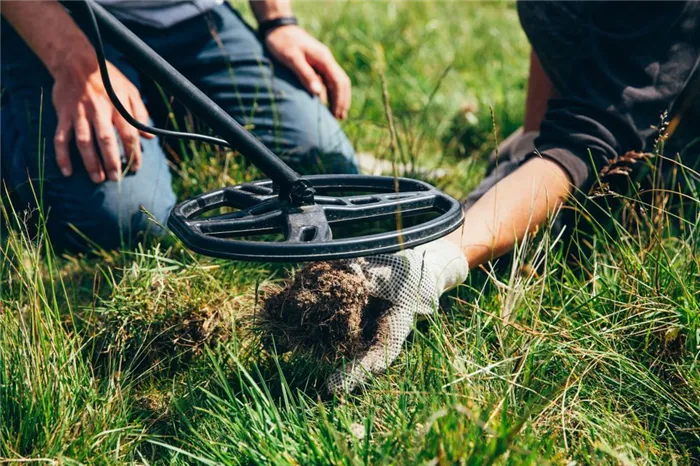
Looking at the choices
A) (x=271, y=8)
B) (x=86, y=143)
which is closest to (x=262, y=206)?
(x=86, y=143)

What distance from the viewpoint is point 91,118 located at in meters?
2.27

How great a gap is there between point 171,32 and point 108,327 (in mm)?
1253

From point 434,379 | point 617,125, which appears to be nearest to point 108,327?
point 434,379

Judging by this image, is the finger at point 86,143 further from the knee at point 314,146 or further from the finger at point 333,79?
the finger at point 333,79

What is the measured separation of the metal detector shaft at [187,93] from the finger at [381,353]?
1.20 feet

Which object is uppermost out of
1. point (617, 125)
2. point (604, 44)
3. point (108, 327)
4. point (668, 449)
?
point (604, 44)

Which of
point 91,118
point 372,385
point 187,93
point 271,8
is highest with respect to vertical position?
point 187,93

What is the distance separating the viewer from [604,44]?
2133 millimetres

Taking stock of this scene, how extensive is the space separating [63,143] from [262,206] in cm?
91

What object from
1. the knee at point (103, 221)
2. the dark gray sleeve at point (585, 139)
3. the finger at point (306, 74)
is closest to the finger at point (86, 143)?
the knee at point (103, 221)

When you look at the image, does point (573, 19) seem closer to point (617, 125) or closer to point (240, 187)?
point (617, 125)

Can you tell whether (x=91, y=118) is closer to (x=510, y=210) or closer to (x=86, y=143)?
(x=86, y=143)

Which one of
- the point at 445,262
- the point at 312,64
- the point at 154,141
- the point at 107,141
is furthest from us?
the point at 312,64

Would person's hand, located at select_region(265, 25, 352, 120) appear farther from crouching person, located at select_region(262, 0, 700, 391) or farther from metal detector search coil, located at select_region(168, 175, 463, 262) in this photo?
metal detector search coil, located at select_region(168, 175, 463, 262)
